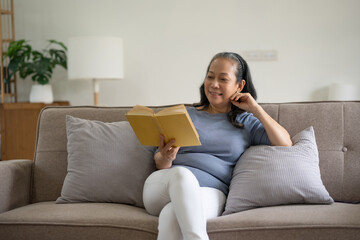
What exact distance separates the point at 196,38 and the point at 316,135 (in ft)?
7.75

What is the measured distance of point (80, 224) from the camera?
179cm

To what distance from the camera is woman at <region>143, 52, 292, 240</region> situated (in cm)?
160

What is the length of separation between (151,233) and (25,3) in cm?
343

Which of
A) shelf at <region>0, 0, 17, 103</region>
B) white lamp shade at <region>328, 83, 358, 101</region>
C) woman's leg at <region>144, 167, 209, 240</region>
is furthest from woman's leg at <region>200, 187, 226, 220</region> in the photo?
shelf at <region>0, 0, 17, 103</region>

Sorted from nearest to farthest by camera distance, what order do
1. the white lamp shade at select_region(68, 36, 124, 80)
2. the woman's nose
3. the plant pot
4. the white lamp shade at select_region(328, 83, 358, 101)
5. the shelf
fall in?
the woman's nose → the white lamp shade at select_region(68, 36, 124, 80) → the white lamp shade at select_region(328, 83, 358, 101) → the plant pot → the shelf

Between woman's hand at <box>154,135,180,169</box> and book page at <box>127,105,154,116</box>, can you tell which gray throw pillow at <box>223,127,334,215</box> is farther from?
book page at <box>127,105,154,116</box>

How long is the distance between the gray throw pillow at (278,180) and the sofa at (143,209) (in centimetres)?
4

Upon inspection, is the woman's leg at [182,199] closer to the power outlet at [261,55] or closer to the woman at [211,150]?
the woman at [211,150]

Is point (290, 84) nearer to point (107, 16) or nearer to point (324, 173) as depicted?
point (107, 16)

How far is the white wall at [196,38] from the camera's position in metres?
4.13

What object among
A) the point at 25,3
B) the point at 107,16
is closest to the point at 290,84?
the point at 107,16

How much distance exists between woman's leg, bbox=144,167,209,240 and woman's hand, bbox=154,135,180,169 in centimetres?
7

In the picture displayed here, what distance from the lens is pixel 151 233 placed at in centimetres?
173

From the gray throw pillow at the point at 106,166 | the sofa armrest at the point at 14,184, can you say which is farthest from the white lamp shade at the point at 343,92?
the sofa armrest at the point at 14,184
